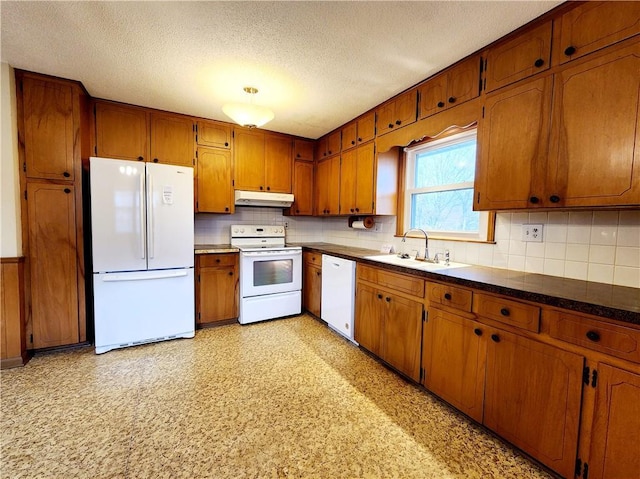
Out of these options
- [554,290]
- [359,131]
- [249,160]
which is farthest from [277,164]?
[554,290]

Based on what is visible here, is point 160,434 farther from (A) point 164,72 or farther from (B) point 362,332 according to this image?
(A) point 164,72

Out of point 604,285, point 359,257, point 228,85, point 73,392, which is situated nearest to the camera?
point 604,285

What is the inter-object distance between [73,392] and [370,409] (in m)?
2.11

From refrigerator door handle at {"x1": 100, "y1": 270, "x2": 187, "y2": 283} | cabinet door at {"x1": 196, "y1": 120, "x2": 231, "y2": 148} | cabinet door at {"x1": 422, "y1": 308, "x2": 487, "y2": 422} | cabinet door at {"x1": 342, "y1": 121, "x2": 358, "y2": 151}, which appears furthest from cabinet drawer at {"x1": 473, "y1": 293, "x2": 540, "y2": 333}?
cabinet door at {"x1": 196, "y1": 120, "x2": 231, "y2": 148}

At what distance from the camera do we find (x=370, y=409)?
1.85m

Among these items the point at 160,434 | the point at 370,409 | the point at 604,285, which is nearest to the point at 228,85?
the point at 160,434

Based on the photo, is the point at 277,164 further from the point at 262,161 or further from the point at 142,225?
the point at 142,225

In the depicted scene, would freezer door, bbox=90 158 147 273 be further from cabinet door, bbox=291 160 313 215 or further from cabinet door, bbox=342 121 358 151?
cabinet door, bbox=342 121 358 151

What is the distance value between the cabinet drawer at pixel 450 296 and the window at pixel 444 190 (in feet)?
2.29

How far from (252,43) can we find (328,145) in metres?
1.99

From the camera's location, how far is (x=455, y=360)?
1.77 metres

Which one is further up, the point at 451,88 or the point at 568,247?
the point at 451,88

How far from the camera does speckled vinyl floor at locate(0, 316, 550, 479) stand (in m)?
1.41

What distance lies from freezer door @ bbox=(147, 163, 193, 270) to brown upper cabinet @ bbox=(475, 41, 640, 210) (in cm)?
265
